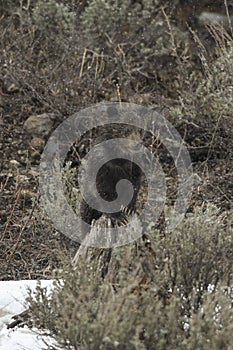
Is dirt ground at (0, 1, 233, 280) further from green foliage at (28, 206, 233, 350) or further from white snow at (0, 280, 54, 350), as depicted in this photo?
green foliage at (28, 206, 233, 350)

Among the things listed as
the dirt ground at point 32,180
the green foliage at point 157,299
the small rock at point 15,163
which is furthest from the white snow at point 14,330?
the small rock at point 15,163

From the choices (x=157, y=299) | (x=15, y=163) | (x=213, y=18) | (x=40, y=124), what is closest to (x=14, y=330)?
(x=157, y=299)

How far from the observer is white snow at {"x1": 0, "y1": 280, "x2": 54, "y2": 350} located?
3246 mm

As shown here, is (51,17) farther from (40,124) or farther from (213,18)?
(213,18)

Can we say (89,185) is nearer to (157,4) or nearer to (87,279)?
(87,279)

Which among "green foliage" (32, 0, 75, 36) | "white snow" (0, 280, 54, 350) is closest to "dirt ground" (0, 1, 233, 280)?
"white snow" (0, 280, 54, 350)

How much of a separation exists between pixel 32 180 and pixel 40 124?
0.63m

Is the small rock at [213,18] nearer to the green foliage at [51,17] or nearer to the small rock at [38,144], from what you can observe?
the green foliage at [51,17]

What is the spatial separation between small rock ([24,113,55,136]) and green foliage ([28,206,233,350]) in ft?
9.10

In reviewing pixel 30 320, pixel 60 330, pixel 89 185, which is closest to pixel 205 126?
pixel 89 185

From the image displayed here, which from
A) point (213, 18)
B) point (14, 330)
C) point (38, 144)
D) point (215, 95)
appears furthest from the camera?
point (213, 18)

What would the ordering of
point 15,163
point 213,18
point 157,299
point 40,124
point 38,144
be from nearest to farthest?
point 157,299 < point 15,163 < point 38,144 < point 40,124 < point 213,18

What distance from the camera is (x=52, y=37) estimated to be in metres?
6.52

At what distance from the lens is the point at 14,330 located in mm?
3381
